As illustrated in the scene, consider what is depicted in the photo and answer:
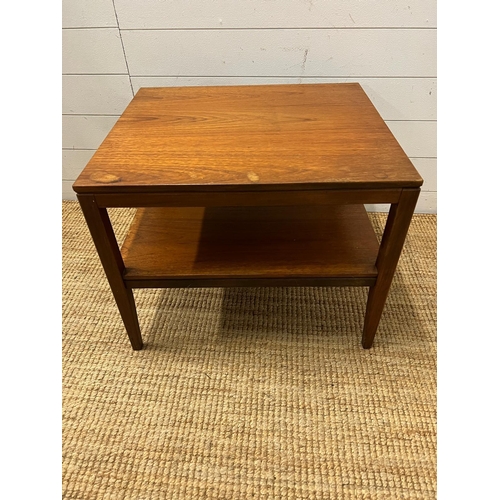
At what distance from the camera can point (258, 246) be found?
0.91 metres

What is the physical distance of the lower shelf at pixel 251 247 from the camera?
2.79 feet

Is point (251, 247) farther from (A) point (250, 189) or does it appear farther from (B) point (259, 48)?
(B) point (259, 48)

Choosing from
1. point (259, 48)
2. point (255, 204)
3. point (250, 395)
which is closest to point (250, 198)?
point (255, 204)

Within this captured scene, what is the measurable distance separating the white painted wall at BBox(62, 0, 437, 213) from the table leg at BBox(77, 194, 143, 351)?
610 mm

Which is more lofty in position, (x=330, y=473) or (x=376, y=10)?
(x=376, y=10)

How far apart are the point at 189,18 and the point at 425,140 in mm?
770

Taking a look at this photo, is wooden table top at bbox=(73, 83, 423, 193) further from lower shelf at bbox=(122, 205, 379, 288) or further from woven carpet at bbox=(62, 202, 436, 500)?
woven carpet at bbox=(62, 202, 436, 500)

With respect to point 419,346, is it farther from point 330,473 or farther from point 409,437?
point 330,473

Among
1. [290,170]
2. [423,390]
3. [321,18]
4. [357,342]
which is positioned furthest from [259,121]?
[423,390]

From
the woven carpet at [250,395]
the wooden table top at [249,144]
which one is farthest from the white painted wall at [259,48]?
the woven carpet at [250,395]

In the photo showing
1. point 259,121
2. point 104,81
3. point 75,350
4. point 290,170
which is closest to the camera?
point 290,170

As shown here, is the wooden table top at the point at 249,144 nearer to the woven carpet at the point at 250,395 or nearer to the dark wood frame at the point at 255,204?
the dark wood frame at the point at 255,204

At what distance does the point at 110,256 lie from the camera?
2.65ft

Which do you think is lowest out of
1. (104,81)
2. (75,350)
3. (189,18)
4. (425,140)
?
(75,350)
